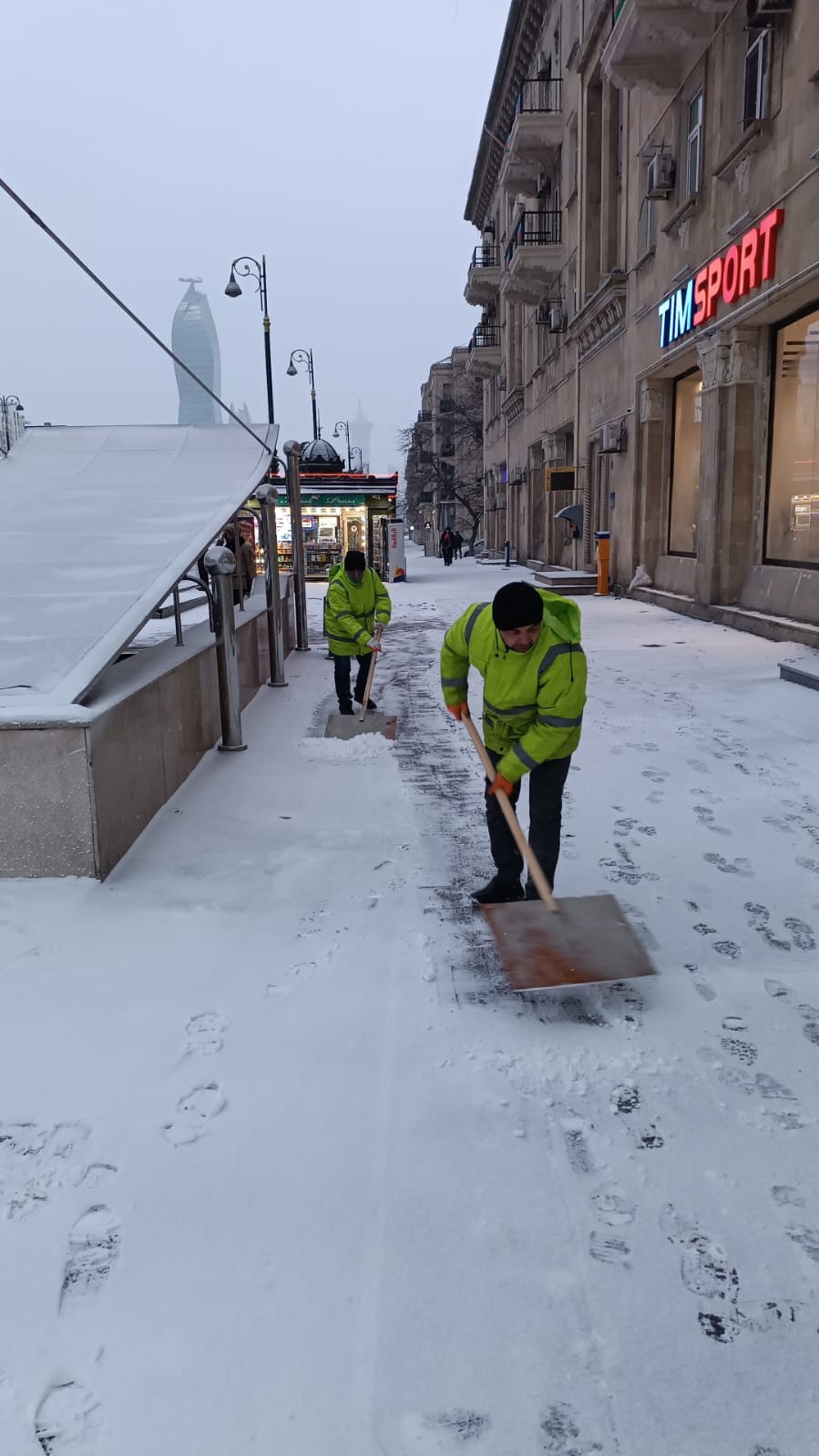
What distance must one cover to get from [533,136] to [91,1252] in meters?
26.4

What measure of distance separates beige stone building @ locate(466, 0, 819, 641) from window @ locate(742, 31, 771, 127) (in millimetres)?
27

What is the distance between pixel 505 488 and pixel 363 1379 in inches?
1493

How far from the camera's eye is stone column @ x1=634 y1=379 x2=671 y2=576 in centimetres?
1544

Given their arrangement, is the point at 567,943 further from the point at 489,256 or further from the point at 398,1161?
the point at 489,256

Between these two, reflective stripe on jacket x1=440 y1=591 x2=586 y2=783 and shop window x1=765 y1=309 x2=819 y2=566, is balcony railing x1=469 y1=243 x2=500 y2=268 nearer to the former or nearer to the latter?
shop window x1=765 y1=309 x2=819 y2=566

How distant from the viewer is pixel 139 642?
28.7 feet

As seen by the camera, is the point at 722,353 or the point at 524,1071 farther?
the point at 722,353

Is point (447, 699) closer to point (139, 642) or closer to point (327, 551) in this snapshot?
point (139, 642)

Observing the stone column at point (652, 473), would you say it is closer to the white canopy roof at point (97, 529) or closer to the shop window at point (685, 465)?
the shop window at point (685, 465)

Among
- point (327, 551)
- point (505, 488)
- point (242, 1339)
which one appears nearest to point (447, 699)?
point (242, 1339)

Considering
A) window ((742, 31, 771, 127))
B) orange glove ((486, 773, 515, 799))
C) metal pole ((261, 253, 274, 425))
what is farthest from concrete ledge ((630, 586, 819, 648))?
metal pole ((261, 253, 274, 425))

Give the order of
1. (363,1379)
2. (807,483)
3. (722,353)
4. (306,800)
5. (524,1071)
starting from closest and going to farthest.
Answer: (363,1379)
(524,1071)
(306,800)
(807,483)
(722,353)

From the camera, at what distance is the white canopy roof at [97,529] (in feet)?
14.7

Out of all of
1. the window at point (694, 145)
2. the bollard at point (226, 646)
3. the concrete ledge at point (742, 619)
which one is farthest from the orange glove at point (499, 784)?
the window at point (694, 145)
